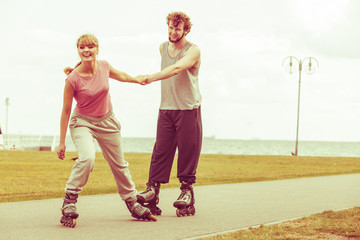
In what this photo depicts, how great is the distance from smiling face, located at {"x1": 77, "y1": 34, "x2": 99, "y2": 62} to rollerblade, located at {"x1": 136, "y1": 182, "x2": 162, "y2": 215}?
1616 mm

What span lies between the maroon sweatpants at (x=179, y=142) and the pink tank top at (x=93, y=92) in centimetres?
94

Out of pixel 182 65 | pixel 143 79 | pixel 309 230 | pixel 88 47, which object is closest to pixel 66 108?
pixel 88 47

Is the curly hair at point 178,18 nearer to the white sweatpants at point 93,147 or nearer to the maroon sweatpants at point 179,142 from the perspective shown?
the maroon sweatpants at point 179,142

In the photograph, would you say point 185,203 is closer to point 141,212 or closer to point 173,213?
point 173,213

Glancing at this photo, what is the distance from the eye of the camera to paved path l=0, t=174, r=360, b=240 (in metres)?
5.19

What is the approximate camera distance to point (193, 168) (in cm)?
649

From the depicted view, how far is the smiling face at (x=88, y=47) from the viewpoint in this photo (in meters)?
5.47

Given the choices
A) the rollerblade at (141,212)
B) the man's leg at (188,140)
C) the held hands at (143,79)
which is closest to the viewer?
the held hands at (143,79)

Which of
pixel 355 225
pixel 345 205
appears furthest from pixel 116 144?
pixel 345 205

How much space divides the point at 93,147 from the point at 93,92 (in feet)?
1.69

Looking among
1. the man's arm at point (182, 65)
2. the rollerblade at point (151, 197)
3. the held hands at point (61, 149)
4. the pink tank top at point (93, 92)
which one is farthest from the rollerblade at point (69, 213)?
the man's arm at point (182, 65)

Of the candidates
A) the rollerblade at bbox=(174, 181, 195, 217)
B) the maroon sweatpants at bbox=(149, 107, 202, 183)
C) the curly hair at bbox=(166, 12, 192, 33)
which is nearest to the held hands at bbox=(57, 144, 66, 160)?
the maroon sweatpants at bbox=(149, 107, 202, 183)

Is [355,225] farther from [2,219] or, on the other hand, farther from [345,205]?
[2,219]

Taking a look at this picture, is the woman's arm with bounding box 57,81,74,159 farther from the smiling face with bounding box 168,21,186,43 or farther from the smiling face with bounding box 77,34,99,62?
the smiling face with bounding box 168,21,186,43
